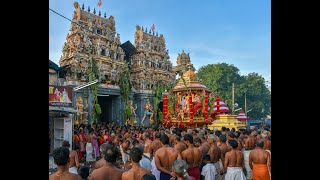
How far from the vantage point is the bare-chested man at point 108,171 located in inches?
169

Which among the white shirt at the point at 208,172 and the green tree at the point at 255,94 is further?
the green tree at the point at 255,94

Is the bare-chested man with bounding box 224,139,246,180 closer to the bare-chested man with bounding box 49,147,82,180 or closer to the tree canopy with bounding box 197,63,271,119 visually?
the bare-chested man with bounding box 49,147,82,180

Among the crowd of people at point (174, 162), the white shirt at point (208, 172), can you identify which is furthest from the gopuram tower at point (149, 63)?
the white shirt at point (208, 172)

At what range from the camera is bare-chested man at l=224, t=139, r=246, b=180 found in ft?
21.6

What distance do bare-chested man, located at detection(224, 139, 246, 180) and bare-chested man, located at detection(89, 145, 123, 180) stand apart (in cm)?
308

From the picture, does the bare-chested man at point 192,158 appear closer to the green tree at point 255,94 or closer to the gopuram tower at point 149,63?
the gopuram tower at point 149,63

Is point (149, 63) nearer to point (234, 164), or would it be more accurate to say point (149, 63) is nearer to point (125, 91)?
point (125, 91)

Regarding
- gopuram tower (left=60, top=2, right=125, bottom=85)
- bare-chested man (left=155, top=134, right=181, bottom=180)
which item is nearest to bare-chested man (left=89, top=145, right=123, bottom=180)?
bare-chested man (left=155, top=134, right=181, bottom=180)

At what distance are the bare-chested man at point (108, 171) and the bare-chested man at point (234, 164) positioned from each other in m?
3.08

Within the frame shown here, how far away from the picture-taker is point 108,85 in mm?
26641

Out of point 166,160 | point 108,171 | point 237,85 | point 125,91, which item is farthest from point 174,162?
point 237,85
